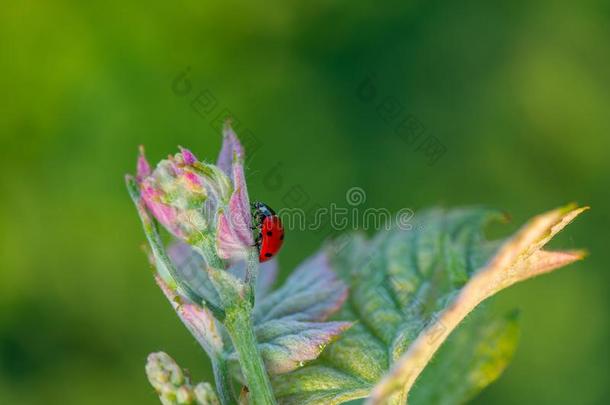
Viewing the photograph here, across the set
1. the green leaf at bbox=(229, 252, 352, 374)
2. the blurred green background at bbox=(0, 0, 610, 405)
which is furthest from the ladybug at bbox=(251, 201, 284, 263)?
the blurred green background at bbox=(0, 0, 610, 405)

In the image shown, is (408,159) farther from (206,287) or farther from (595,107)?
(206,287)

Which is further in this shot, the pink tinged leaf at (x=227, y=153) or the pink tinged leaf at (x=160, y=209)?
the pink tinged leaf at (x=227, y=153)

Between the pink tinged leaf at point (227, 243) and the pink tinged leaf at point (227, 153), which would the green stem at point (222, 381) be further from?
the pink tinged leaf at point (227, 153)

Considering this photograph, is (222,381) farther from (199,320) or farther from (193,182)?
(193,182)

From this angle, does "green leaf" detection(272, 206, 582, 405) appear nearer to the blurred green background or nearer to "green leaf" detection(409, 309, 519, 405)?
"green leaf" detection(409, 309, 519, 405)

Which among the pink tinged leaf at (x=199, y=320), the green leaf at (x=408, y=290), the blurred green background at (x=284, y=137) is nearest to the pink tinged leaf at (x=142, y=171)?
the pink tinged leaf at (x=199, y=320)

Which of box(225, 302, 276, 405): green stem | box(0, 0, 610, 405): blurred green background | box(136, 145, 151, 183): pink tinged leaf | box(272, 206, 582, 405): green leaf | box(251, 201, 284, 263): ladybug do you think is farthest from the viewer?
box(0, 0, 610, 405): blurred green background

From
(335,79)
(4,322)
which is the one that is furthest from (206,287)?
(335,79)

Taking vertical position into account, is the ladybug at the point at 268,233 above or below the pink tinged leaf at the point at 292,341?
above
